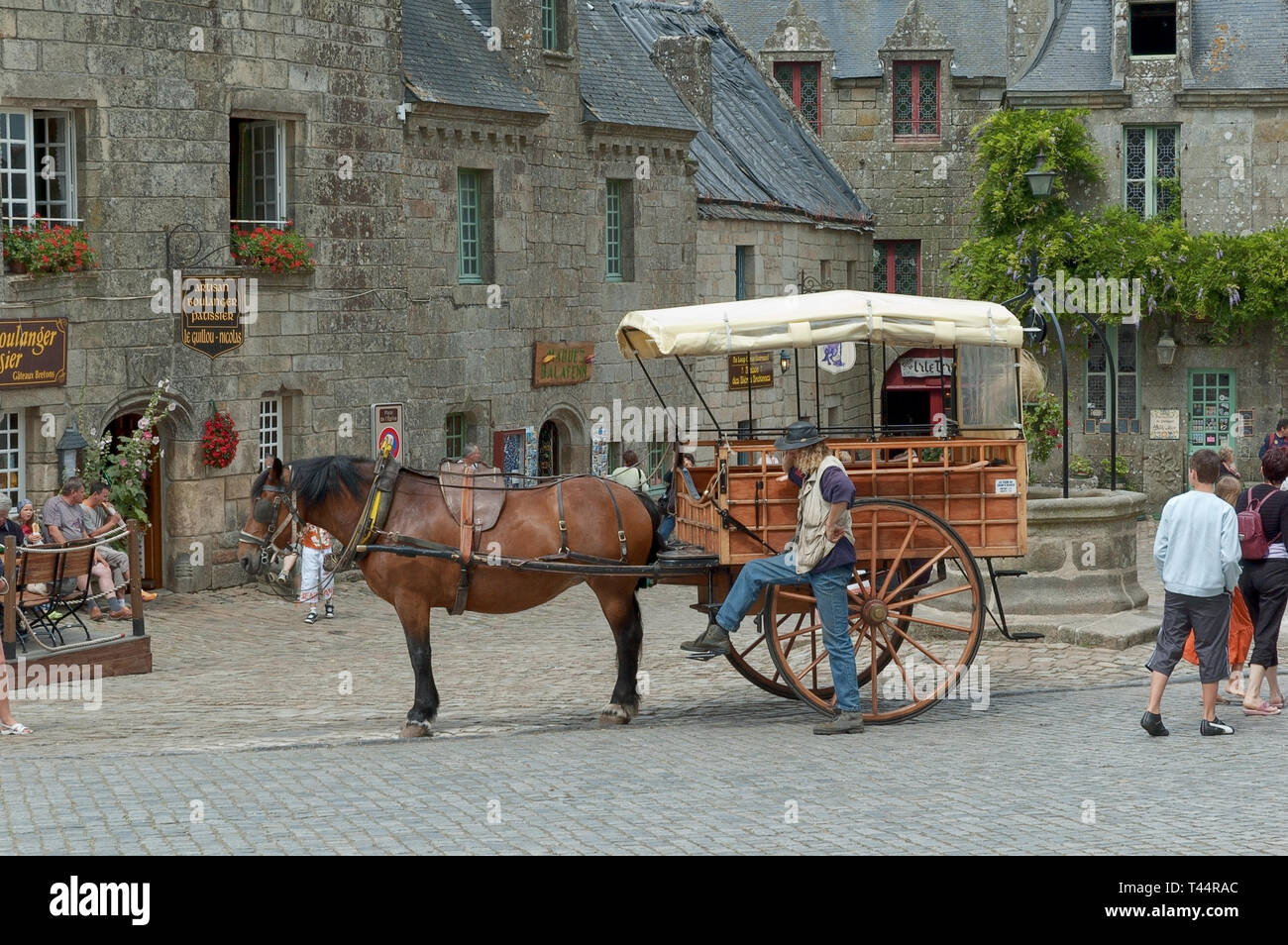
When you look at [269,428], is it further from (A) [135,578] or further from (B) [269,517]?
(B) [269,517]

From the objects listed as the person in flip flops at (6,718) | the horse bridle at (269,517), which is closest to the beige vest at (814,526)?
the horse bridle at (269,517)

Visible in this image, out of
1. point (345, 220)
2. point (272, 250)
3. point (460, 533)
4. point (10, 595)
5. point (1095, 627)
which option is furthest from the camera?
point (345, 220)

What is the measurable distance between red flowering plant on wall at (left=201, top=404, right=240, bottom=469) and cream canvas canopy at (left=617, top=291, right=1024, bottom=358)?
9.20m

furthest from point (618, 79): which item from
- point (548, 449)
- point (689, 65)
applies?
point (548, 449)

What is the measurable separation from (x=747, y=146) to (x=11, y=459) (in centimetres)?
1884

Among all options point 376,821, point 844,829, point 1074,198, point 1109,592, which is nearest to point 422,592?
point 376,821

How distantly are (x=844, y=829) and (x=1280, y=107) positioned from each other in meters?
23.2

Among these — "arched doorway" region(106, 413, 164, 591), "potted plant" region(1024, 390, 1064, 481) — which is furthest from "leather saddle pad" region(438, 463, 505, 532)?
"potted plant" region(1024, 390, 1064, 481)

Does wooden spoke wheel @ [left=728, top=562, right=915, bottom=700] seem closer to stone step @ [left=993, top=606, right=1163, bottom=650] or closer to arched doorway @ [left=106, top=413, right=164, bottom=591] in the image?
stone step @ [left=993, top=606, right=1163, bottom=650]

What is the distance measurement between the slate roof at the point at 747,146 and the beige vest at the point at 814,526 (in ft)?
63.2

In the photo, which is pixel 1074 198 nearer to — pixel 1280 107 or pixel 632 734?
pixel 1280 107

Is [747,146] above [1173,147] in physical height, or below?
above

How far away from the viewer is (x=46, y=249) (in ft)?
58.2

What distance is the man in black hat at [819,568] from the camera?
10.6 meters
